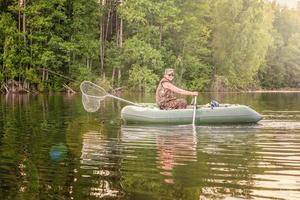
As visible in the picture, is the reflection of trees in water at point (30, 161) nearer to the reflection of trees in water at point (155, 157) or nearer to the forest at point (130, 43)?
the reflection of trees in water at point (155, 157)

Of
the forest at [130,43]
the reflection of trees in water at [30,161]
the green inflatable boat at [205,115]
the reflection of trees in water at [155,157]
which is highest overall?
the forest at [130,43]

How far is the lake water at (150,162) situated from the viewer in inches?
298

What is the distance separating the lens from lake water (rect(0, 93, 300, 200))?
7.57 metres

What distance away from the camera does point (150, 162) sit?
9922 mm

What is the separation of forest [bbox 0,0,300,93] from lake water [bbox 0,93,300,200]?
88.8ft

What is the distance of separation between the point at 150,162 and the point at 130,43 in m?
36.7

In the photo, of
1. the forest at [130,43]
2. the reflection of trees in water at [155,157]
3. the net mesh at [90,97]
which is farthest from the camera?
the forest at [130,43]

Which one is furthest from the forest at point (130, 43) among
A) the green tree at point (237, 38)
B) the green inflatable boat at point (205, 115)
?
the green inflatable boat at point (205, 115)

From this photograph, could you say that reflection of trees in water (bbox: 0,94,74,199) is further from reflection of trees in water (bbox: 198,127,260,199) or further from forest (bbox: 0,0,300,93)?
forest (bbox: 0,0,300,93)

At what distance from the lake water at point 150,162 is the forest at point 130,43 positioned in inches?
1066

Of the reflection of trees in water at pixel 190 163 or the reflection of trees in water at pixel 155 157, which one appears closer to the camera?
the reflection of trees in water at pixel 190 163

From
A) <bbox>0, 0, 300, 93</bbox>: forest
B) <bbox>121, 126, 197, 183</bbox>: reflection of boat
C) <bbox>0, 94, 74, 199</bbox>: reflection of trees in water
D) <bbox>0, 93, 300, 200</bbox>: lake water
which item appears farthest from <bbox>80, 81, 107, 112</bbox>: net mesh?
<bbox>0, 0, 300, 93</bbox>: forest

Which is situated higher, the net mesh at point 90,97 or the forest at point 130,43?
the forest at point 130,43

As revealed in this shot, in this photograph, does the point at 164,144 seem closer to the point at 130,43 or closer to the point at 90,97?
the point at 90,97
